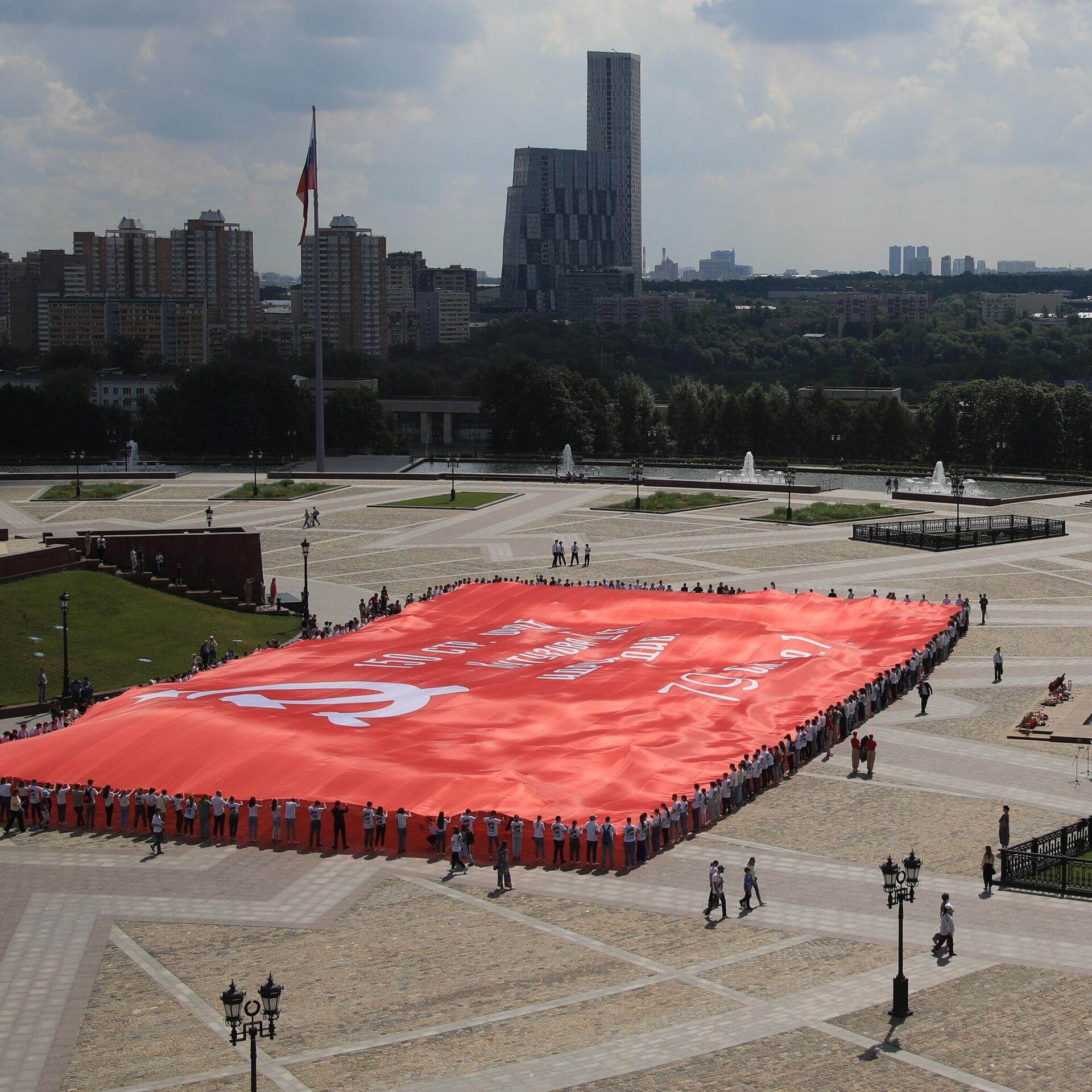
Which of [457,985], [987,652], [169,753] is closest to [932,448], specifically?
[987,652]

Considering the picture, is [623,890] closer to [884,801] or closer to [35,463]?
[884,801]


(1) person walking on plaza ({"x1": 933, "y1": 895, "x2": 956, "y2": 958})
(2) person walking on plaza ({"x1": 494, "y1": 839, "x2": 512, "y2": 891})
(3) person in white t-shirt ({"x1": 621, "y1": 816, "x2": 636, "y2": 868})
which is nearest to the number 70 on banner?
(3) person in white t-shirt ({"x1": 621, "y1": 816, "x2": 636, "y2": 868})

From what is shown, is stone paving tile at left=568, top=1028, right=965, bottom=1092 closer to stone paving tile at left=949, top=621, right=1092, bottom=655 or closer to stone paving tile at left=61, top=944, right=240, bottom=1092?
stone paving tile at left=61, top=944, right=240, bottom=1092

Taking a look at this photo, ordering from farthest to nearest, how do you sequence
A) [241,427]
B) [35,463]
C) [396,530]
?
1. [241,427]
2. [35,463]
3. [396,530]

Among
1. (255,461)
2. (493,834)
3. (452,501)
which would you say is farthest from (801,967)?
(255,461)

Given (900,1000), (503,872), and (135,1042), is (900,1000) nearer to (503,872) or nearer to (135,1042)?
(503,872)
